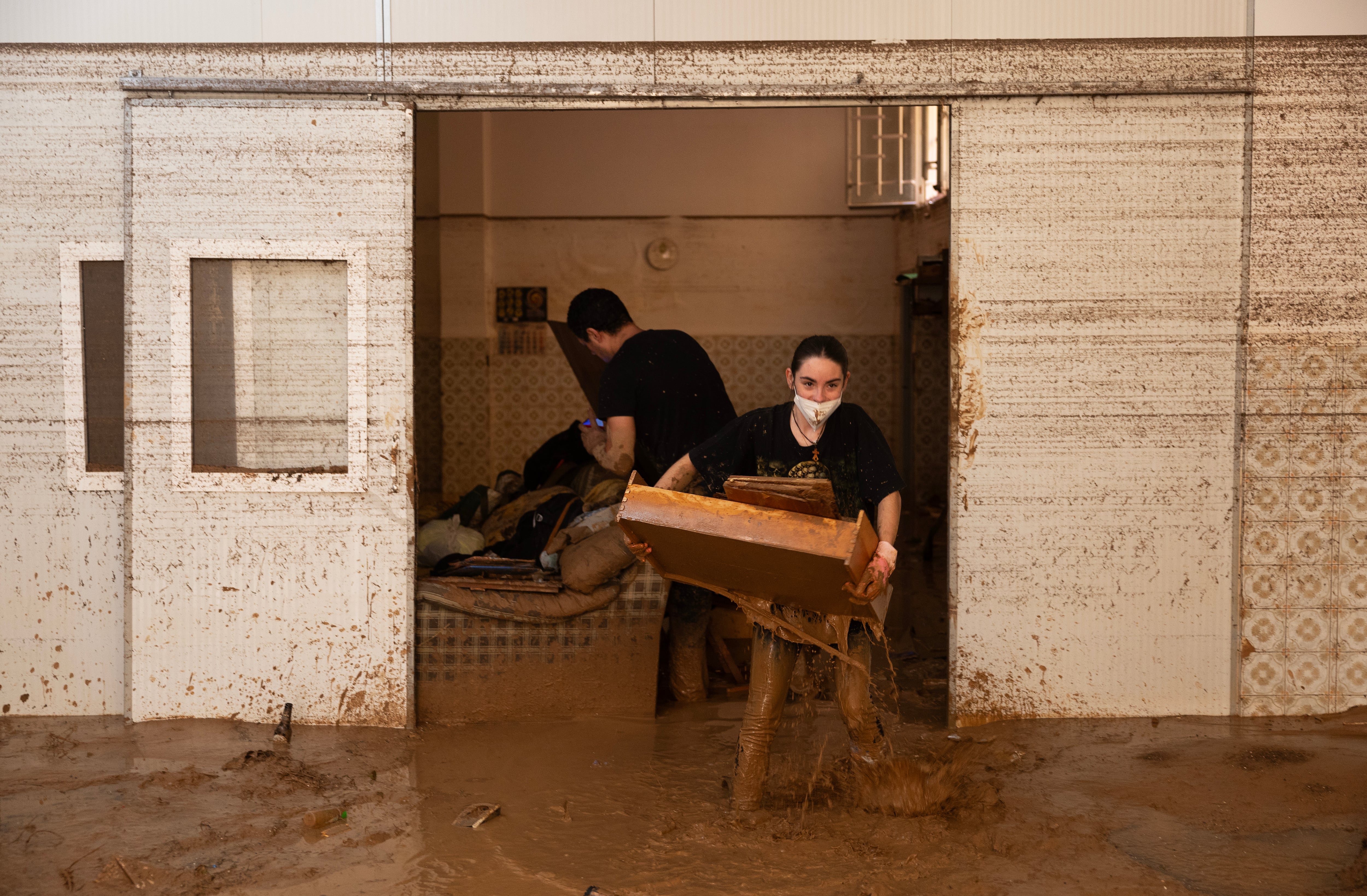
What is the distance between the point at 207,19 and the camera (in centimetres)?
443

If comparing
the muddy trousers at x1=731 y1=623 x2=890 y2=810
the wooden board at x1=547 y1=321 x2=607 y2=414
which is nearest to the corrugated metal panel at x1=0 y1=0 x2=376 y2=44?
the wooden board at x1=547 y1=321 x2=607 y2=414

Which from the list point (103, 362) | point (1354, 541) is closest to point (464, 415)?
point (103, 362)

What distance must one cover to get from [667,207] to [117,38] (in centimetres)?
591

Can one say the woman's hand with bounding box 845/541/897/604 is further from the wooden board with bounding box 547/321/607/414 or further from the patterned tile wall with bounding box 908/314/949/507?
the patterned tile wall with bounding box 908/314/949/507

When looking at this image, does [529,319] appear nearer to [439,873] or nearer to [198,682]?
[198,682]

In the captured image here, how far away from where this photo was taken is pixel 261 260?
14.8 feet

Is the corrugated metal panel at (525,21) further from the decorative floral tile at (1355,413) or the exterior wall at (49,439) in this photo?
the decorative floral tile at (1355,413)

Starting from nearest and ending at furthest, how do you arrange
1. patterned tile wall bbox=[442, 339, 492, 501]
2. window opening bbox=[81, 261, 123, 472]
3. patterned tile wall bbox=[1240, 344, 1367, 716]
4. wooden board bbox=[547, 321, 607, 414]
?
patterned tile wall bbox=[1240, 344, 1367, 716], window opening bbox=[81, 261, 123, 472], wooden board bbox=[547, 321, 607, 414], patterned tile wall bbox=[442, 339, 492, 501]

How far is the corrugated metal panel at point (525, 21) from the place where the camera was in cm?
443

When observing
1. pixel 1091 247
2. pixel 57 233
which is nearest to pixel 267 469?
pixel 57 233

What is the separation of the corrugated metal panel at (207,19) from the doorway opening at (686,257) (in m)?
4.89

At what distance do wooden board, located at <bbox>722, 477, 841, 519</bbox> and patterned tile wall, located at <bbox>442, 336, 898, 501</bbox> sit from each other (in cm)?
659

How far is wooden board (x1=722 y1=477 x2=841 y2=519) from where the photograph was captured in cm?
306

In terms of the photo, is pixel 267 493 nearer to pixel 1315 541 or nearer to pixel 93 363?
pixel 93 363
